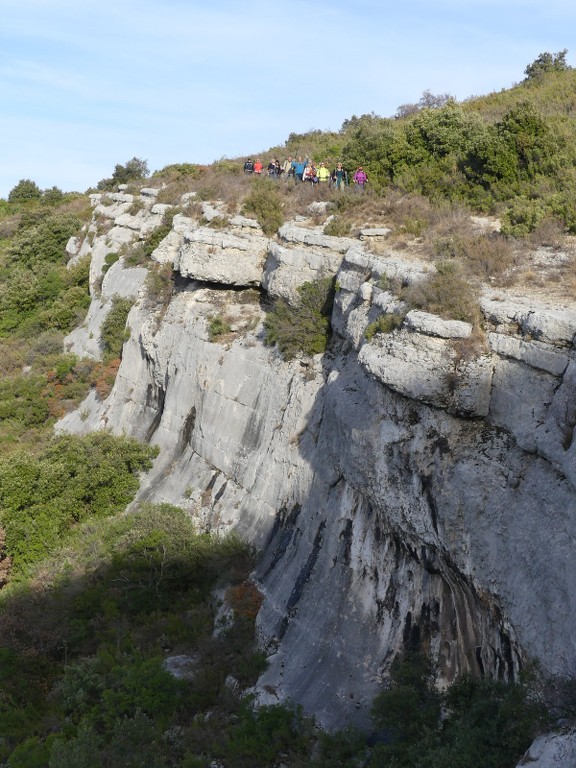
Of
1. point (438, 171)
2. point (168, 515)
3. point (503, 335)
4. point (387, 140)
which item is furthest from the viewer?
point (387, 140)

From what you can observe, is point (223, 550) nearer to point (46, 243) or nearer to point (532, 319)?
point (532, 319)

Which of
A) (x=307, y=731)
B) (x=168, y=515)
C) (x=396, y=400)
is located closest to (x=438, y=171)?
(x=396, y=400)

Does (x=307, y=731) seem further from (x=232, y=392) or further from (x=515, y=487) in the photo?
(x=232, y=392)

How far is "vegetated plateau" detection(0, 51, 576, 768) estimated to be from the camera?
11133 mm

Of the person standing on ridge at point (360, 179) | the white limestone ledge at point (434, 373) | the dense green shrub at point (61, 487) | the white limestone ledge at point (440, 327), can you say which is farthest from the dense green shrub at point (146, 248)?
the white limestone ledge at point (440, 327)

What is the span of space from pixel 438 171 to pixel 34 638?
735 inches

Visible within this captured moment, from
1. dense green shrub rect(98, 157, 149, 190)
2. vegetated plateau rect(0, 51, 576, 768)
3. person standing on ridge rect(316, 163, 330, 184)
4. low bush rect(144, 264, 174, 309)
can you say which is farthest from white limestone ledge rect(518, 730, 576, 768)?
dense green shrub rect(98, 157, 149, 190)

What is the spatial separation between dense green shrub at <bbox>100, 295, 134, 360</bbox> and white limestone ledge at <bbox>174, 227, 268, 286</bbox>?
19.8ft

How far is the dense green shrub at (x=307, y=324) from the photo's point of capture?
19.1 m

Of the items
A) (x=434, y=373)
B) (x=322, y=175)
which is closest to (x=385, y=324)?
(x=434, y=373)

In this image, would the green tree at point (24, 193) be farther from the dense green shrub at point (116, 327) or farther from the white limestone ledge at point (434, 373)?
the white limestone ledge at point (434, 373)

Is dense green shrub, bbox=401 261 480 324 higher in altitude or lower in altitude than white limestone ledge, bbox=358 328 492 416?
higher

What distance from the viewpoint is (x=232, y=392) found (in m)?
20.8

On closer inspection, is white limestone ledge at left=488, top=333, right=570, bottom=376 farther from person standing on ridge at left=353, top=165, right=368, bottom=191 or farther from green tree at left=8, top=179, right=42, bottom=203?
green tree at left=8, top=179, right=42, bottom=203
